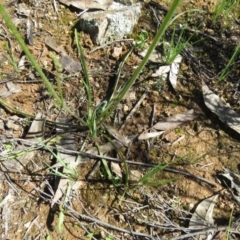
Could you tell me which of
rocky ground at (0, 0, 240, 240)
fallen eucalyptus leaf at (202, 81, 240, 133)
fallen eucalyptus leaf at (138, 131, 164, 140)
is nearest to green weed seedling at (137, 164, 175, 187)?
rocky ground at (0, 0, 240, 240)

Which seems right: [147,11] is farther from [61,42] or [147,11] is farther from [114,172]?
[114,172]

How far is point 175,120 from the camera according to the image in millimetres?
1729

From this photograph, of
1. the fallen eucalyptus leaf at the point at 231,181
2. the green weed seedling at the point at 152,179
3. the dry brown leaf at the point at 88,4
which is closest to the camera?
the green weed seedling at the point at 152,179

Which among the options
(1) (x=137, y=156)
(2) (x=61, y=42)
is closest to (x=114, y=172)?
(1) (x=137, y=156)

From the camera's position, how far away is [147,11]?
1.97 meters

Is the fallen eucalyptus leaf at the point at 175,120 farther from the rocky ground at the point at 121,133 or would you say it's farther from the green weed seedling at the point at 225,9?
the green weed seedling at the point at 225,9

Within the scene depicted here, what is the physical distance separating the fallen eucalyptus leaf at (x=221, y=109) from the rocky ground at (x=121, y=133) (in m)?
0.02

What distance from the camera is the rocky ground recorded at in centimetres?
154

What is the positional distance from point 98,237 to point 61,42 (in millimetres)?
922

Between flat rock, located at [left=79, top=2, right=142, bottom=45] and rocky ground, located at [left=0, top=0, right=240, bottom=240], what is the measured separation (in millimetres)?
15

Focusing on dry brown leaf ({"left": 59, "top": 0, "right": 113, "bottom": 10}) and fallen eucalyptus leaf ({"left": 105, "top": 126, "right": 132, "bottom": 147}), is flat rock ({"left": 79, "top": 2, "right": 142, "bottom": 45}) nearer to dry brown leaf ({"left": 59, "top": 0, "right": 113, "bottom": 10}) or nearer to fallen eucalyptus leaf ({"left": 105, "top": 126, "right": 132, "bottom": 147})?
dry brown leaf ({"left": 59, "top": 0, "right": 113, "bottom": 10})

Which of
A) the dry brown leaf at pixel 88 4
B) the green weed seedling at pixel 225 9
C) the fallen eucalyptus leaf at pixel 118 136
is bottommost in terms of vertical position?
the fallen eucalyptus leaf at pixel 118 136

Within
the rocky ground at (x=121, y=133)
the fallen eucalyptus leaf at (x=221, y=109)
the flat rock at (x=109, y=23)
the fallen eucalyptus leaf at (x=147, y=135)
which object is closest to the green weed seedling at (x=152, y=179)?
the rocky ground at (x=121, y=133)

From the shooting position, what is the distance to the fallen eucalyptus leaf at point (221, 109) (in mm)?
1730
